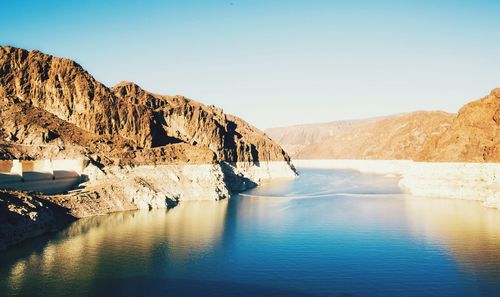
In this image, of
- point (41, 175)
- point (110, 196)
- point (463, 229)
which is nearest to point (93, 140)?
point (110, 196)

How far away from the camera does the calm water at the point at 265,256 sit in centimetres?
3117

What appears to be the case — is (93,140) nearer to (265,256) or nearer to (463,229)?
(265,256)

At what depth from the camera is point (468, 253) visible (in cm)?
4034

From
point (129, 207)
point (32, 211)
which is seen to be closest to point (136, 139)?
point (129, 207)

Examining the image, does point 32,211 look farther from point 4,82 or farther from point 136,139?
point 4,82

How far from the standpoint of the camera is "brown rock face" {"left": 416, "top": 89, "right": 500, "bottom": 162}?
85562 millimetres

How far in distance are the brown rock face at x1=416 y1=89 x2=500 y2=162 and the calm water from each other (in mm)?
23917

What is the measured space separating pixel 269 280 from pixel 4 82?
2959 inches

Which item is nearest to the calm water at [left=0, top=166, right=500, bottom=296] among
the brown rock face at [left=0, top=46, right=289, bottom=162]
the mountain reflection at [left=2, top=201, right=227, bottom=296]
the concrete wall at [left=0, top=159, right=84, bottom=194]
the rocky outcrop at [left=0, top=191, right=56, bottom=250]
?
the mountain reflection at [left=2, top=201, right=227, bottom=296]

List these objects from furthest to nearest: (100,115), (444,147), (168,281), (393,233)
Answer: (444,147)
(100,115)
(393,233)
(168,281)

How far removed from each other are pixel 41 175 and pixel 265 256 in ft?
133

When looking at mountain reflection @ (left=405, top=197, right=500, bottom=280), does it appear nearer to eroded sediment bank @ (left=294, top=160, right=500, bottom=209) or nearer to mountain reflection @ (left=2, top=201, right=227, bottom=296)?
eroded sediment bank @ (left=294, top=160, right=500, bottom=209)

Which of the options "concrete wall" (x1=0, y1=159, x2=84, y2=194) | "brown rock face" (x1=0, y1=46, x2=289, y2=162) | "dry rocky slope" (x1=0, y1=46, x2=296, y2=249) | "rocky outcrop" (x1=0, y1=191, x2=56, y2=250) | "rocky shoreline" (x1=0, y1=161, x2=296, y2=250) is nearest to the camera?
"rocky outcrop" (x1=0, y1=191, x2=56, y2=250)

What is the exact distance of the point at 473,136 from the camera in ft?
299
